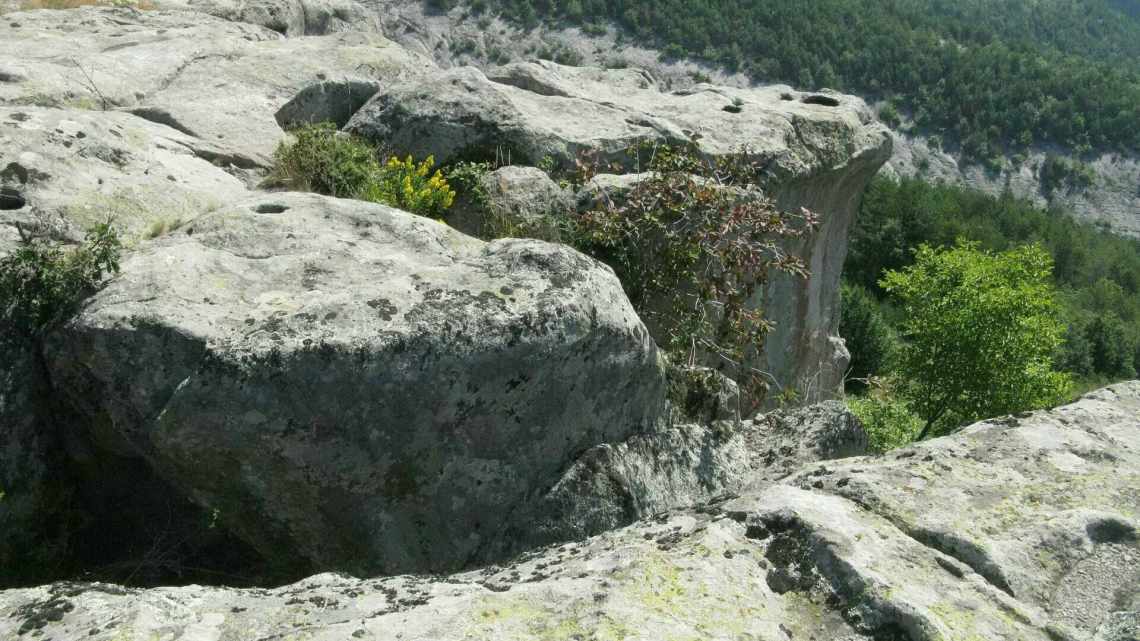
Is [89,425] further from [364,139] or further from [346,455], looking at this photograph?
[364,139]

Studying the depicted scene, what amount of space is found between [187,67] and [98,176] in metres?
6.06

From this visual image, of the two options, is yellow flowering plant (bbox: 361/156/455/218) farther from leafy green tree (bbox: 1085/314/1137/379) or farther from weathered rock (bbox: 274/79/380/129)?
leafy green tree (bbox: 1085/314/1137/379)

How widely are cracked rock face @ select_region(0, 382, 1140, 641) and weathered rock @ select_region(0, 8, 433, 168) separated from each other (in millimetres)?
7631

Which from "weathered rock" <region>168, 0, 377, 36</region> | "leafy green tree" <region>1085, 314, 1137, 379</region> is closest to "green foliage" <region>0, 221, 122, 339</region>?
"weathered rock" <region>168, 0, 377, 36</region>

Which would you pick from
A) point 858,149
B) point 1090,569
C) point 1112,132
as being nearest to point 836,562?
point 1090,569

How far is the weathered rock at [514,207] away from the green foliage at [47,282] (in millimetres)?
3942

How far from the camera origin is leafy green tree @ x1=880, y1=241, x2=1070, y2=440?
1886 cm

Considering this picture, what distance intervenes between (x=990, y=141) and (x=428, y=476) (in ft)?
498

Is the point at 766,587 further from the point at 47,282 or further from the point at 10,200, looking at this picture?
the point at 10,200

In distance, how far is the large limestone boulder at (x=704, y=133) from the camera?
11.2m

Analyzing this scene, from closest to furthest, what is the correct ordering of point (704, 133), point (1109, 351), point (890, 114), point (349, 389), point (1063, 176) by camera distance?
point (349, 389) → point (704, 133) → point (1109, 351) → point (890, 114) → point (1063, 176)

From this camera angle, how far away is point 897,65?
144500 mm

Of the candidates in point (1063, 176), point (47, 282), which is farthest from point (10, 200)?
point (1063, 176)

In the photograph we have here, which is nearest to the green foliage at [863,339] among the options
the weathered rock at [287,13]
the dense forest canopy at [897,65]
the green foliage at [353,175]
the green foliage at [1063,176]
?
the weathered rock at [287,13]
